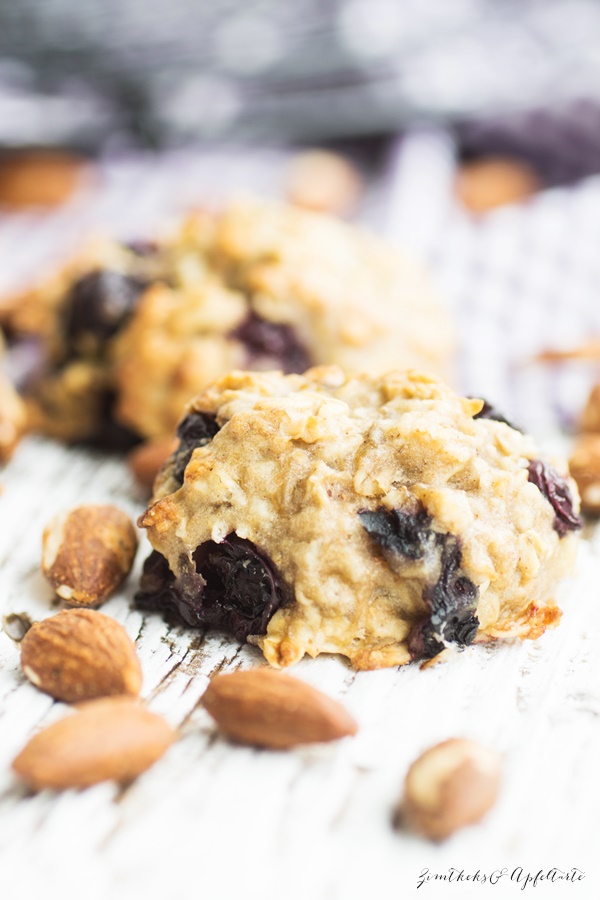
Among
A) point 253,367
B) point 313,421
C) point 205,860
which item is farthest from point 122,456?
point 205,860

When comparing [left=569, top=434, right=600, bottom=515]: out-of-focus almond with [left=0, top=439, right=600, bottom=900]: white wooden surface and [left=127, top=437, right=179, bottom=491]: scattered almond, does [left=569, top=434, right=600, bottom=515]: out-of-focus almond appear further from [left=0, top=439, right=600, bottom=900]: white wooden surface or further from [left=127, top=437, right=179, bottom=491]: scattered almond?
[left=127, top=437, right=179, bottom=491]: scattered almond

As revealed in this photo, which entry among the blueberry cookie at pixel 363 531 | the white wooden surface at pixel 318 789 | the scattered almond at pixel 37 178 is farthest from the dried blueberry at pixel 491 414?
the scattered almond at pixel 37 178

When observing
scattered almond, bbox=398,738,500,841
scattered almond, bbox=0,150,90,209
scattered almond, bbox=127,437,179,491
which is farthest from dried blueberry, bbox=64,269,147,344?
scattered almond, bbox=0,150,90,209

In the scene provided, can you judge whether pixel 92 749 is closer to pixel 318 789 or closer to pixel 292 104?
pixel 318 789

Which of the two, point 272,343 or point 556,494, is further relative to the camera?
point 272,343

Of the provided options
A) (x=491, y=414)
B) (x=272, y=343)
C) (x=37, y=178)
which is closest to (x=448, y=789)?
A: (x=491, y=414)

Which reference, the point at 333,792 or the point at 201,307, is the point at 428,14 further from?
the point at 333,792
